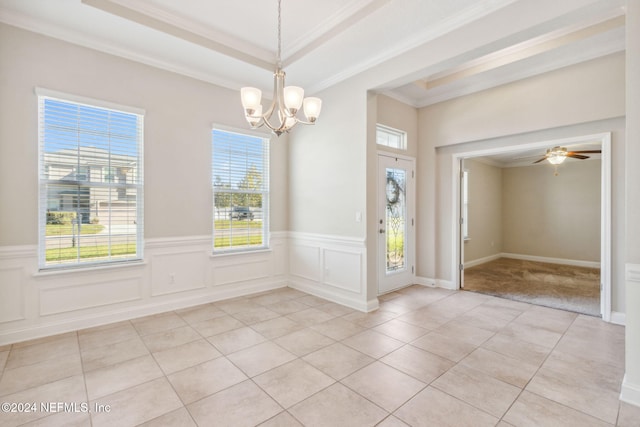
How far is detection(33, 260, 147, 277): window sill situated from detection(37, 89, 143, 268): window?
0.05m

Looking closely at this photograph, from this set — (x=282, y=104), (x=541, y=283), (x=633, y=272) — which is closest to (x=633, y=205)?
(x=633, y=272)

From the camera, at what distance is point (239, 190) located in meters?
4.55

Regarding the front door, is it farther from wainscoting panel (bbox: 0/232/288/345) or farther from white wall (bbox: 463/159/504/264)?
white wall (bbox: 463/159/504/264)

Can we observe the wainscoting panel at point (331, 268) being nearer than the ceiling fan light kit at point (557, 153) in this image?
Yes

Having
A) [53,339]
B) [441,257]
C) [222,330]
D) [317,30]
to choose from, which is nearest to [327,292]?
[222,330]

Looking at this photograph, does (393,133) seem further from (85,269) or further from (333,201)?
(85,269)

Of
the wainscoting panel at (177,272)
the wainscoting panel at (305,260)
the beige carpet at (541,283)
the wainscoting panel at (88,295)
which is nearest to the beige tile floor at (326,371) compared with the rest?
the wainscoting panel at (88,295)

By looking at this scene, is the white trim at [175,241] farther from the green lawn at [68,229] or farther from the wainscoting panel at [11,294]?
the wainscoting panel at [11,294]

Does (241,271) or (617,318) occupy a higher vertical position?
(241,271)

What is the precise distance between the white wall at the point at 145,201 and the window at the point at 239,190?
0.48 ft

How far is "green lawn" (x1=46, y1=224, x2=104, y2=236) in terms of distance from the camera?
3152mm

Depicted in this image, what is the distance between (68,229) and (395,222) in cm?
437

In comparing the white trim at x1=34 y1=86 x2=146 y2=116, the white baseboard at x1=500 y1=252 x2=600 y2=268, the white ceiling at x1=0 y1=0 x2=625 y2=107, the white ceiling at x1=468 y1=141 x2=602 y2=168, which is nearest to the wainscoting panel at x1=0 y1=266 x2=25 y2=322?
the white trim at x1=34 y1=86 x2=146 y2=116

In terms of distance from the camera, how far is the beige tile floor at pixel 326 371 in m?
1.96
